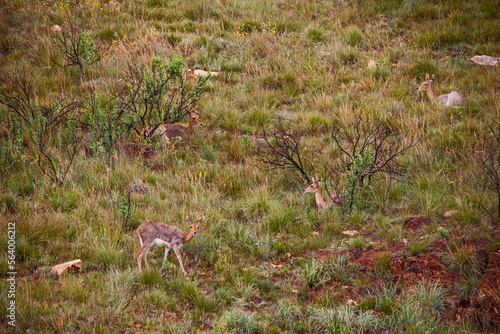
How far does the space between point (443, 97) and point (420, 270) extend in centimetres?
500

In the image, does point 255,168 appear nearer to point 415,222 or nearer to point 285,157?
point 285,157

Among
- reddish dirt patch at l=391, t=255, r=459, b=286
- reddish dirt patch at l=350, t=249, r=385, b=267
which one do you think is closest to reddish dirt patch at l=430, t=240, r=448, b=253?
reddish dirt patch at l=391, t=255, r=459, b=286

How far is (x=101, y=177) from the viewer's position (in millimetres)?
6848

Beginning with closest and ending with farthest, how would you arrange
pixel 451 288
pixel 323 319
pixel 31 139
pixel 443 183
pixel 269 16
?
pixel 323 319 < pixel 451 288 < pixel 443 183 < pixel 31 139 < pixel 269 16

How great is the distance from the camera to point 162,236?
5.45m

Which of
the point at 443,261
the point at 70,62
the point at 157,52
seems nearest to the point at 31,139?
the point at 70,62

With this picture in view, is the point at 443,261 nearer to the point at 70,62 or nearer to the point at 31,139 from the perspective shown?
the point at 31,139

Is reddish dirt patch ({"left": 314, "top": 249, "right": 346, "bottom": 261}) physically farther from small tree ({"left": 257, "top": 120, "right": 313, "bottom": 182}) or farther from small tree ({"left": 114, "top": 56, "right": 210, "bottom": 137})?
small tree ({"left": 114, "top": 56, "right": 210, "bottom": 137})

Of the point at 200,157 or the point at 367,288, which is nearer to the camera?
the point at 367,288

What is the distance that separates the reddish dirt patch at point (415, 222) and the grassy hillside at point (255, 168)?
3 centimetres

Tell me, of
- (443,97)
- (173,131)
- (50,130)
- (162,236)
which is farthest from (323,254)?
(50,130)

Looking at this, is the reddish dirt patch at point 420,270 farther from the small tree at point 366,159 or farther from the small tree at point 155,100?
the small tree at point 155,100

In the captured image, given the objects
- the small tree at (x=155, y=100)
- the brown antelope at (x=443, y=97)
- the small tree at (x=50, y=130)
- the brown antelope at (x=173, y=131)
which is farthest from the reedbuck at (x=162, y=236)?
the brown antelope at (x=443, y=97)

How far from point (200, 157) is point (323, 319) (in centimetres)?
425
